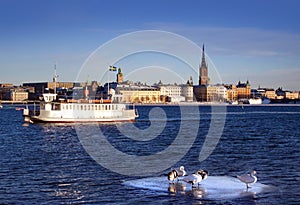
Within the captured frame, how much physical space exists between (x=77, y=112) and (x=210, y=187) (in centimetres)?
4649

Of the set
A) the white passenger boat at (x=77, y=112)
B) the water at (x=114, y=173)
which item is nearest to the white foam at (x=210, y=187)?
the water at (x=114, y=173)

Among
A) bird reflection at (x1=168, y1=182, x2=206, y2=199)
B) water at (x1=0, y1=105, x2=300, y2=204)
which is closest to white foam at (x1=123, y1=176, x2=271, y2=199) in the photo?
bird reflection at (x1=168, y1=182, x2=206, y2=199)

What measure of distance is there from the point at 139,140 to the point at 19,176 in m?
20.2

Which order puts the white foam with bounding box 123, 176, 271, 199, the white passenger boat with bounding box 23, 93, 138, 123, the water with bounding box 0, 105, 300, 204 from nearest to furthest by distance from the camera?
the water with bounding box 0, 105, 300, 204 → the white foam with bounding box 123, 176, 271, 199 → the white passenger boat with bounding box 23, 93, 138, 123

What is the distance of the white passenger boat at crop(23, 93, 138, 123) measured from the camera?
63188mm

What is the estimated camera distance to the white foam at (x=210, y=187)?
1815 centimetres

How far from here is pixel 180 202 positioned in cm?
1706

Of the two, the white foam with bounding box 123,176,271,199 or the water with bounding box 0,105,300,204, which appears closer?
the water with bounding box 0,105,300,204

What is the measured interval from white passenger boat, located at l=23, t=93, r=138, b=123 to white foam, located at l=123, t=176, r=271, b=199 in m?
43.2

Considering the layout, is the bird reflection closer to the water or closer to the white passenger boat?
the water

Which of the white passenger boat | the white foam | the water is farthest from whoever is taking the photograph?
the white passenger boat

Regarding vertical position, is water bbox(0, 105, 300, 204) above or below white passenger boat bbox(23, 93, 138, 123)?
below

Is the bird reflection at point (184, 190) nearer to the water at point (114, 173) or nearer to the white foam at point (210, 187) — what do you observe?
the white foam at point (210, 187)

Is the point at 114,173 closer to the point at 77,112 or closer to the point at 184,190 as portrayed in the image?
the point at 184,190
